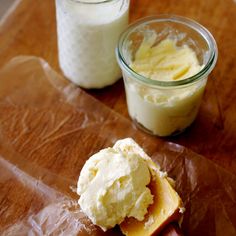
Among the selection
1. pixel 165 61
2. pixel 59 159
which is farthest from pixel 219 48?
pixel 59 159

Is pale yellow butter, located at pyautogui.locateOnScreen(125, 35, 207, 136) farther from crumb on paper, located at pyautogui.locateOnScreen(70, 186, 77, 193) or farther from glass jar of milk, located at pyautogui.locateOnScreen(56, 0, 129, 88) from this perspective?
crumb on paper, located at pyautogui.locateOnScreen(70, 186, 77, 193)

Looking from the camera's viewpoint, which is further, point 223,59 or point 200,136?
point 223,59

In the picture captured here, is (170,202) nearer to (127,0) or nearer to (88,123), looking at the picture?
(88,123)

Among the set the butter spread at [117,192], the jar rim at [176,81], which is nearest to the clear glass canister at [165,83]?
the jar rim at [176,81]

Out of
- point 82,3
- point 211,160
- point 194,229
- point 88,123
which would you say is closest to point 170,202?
point 194,229

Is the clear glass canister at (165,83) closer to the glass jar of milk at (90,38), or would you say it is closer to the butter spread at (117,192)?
the glass jar of milk at (90,38)

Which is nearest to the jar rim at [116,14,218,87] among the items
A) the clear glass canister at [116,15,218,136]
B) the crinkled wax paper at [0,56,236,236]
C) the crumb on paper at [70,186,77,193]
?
the clear glass canister at [116,15,218,136]
